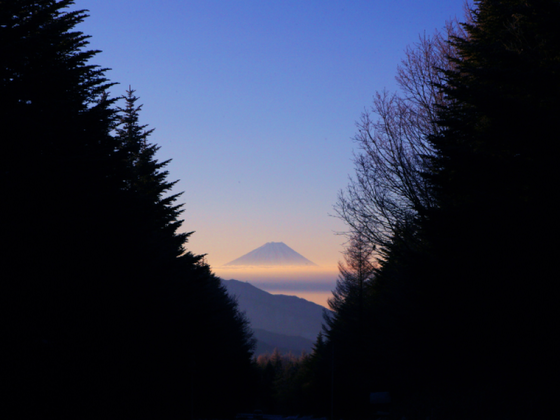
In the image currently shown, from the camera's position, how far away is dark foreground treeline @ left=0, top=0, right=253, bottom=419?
9750 millimetres

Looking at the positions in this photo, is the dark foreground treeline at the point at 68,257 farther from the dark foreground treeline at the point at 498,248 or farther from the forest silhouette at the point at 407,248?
the dark foreground treeline at the point at 498,248

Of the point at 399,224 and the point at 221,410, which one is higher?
the point at 399,224

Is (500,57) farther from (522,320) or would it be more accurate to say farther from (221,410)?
(221,410)

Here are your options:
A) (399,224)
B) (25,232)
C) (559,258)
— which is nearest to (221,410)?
(399,224)

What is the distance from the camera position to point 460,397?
12.2 metres

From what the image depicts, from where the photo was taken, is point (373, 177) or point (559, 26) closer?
point (559, 26)

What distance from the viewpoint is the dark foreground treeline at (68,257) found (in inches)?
384

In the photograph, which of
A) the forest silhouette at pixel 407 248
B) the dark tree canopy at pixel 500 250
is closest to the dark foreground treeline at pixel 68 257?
the forest silhouette at pixel 407 248

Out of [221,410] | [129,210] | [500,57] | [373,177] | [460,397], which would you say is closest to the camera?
[500,57]

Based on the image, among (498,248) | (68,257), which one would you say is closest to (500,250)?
(498,248)

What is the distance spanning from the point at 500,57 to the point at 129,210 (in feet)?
33.2

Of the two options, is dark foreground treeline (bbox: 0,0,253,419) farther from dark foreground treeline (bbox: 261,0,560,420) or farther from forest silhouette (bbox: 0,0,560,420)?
dark foreground treeline (bbox: 261,0,560,420)

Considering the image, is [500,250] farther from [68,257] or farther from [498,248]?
[68,257]

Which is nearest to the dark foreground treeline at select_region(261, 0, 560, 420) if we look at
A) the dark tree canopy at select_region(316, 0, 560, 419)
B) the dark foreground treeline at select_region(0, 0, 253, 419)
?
the dark tree canopy at select_region(316, 0, 560, 419)
